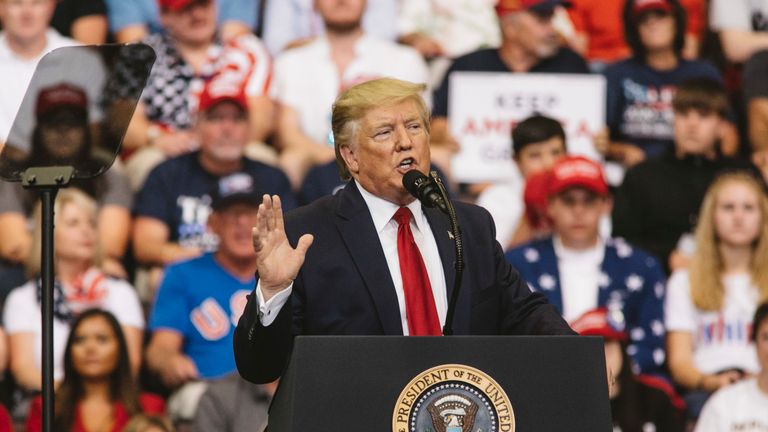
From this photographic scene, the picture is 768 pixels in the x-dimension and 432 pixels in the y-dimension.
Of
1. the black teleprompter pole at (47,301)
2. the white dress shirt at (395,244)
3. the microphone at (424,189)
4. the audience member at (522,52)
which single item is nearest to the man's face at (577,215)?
the audience member at (522,52)

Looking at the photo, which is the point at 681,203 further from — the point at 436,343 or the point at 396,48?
the point at 436,343

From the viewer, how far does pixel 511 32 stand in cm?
754

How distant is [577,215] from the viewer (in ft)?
21.5

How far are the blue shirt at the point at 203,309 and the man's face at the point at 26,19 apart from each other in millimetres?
1565

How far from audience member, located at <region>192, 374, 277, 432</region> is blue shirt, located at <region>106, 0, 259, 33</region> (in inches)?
105

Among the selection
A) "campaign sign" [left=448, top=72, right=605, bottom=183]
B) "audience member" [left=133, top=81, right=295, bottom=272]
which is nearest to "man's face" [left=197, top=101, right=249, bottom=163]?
"audience member" [left=133, top=81, right=295, bottom=272]

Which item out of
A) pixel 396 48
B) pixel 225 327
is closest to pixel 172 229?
pixel 225 327

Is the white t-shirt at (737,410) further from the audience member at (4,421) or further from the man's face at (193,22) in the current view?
the man's face at (193,22)

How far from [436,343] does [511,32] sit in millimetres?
4853

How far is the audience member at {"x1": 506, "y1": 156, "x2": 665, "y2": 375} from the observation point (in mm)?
6438

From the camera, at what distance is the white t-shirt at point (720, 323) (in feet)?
21.4

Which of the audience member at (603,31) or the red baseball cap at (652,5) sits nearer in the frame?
the red baseball cap at (652,5)

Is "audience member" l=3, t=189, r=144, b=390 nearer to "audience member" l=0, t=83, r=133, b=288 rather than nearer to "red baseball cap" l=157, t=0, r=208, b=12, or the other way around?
"audience member" l=0, t=83, r=133, b=288

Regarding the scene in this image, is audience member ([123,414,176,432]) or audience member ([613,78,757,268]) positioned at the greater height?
audience member ([613,78,757,268])
